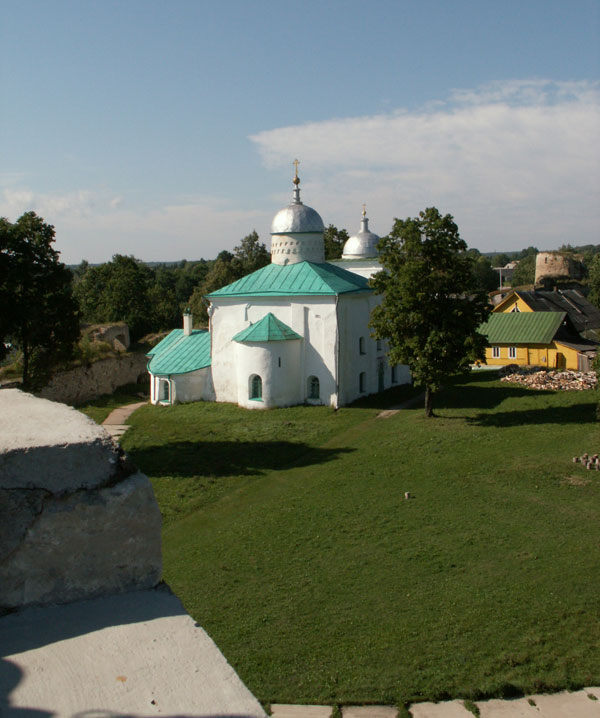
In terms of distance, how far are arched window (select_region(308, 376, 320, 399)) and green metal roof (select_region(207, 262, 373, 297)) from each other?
11.3ft

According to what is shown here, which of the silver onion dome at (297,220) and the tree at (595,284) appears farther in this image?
the tree at (595,284)

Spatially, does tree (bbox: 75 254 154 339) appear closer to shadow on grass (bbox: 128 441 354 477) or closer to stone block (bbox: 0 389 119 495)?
shadow on grass (bbox: 128 441 354 477)

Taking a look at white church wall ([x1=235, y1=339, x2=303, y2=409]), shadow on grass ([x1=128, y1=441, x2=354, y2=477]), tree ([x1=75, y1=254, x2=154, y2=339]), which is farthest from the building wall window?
tree ([x1=75, y1=254, x2=154, y2=339])

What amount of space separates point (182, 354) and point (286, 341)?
5.75 m

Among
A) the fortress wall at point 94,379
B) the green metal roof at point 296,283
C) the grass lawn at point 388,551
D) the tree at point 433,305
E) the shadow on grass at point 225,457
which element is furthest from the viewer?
the fortress wall at point 94,379

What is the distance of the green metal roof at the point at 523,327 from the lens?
116ft

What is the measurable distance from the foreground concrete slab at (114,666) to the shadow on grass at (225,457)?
50.4 feet

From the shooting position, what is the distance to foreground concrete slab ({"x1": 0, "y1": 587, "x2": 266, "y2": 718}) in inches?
120

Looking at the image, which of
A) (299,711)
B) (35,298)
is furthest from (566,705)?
(35,298)

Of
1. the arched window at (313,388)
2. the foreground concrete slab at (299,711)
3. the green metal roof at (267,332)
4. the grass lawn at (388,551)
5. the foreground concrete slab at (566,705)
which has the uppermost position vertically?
the green metal roof at (267,332)

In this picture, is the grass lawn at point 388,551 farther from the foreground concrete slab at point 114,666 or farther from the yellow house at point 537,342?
the yellow house at point 537,342

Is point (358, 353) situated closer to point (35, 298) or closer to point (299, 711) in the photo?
point (35, 298)

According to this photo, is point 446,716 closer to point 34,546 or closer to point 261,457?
point 34,546

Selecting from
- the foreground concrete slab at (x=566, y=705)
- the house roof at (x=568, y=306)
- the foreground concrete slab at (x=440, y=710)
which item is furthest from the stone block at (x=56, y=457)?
the house roof at (x=568, y=306)
